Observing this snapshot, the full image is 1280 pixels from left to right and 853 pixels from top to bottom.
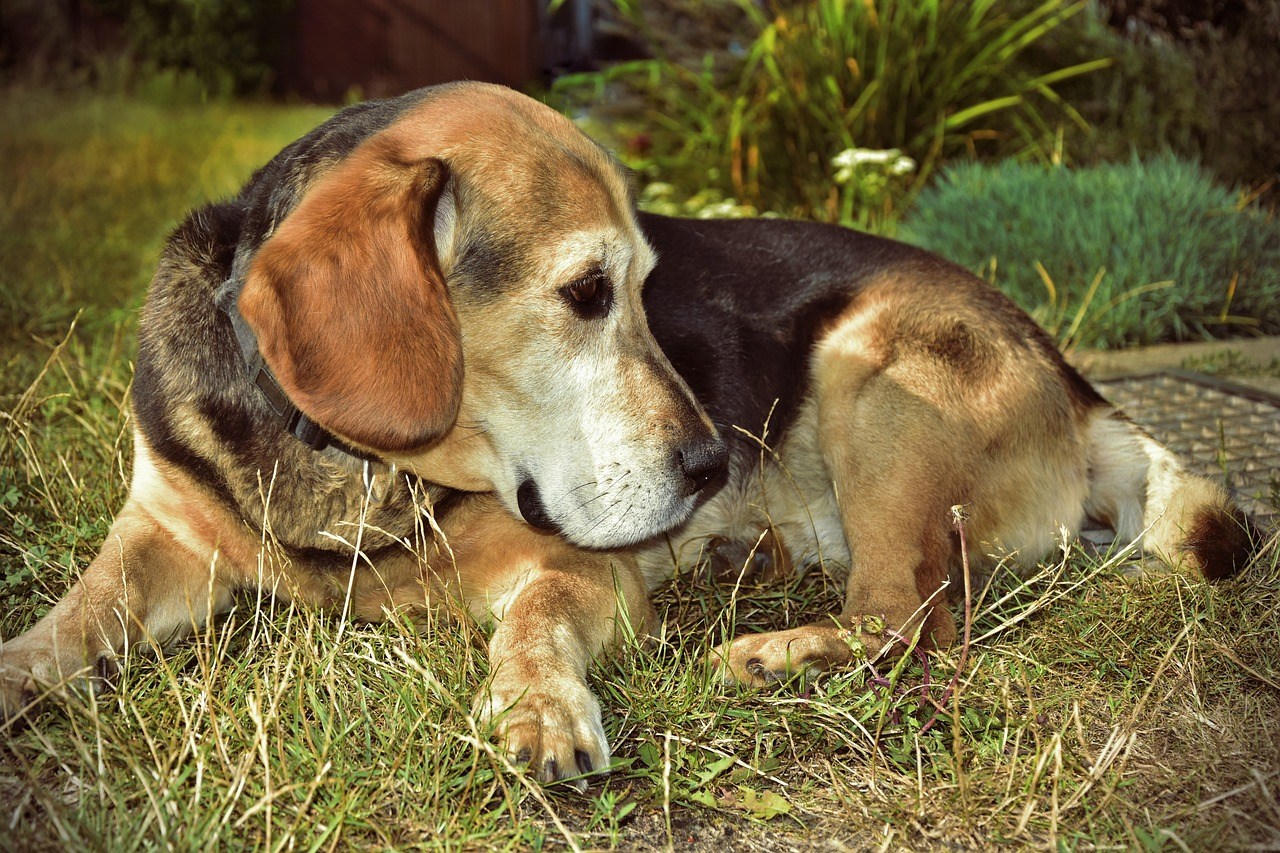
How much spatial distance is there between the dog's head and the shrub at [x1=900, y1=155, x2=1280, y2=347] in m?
3.02

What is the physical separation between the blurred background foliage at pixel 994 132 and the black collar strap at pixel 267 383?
3269 mm

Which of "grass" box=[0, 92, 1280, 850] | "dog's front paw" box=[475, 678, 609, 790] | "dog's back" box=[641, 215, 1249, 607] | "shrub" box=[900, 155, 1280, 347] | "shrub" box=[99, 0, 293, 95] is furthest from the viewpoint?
"shrub" box=[99, 0, 293, 95]

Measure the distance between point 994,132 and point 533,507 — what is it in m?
5.40

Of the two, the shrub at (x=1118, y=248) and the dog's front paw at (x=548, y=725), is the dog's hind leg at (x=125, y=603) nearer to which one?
the dog's front paw at (x=548, y=725)

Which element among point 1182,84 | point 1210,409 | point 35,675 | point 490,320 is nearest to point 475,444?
point 490,320

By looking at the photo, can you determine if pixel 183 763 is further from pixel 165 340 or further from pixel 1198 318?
pixel 1198 318

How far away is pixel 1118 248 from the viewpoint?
5559mm

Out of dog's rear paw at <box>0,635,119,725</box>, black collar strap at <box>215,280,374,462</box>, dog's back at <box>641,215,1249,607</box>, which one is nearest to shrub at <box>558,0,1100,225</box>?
dog's back at <box>641,215,1249,607</box>

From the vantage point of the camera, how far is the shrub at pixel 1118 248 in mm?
5395

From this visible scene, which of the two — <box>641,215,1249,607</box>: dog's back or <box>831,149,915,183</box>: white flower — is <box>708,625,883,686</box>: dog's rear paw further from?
<box>831,149,915,183</box>: white flower

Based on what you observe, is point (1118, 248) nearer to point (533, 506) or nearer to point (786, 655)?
point (786, 655)

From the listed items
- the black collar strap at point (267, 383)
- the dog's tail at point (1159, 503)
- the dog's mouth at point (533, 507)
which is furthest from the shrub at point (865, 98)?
the black collar strap at point (267, 383)

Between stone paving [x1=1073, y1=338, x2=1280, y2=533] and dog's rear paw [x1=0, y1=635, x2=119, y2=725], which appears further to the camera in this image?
stone paving [x1=1073, y1=338, x2=1280, y2=533]

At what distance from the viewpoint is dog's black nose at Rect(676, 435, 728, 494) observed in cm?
274
